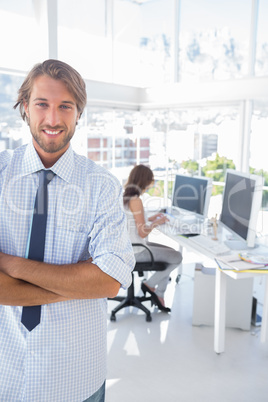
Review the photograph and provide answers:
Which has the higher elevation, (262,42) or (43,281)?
(262,42)

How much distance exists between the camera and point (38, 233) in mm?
1131

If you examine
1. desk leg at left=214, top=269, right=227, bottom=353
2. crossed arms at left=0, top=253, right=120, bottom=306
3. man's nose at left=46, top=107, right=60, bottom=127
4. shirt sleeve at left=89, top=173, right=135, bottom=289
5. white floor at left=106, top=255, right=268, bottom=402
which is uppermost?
man's nose at left=46, top=107, right=60, bottom=127

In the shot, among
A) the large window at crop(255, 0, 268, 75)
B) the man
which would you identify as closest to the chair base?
the man

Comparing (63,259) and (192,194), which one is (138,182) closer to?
(192,194)

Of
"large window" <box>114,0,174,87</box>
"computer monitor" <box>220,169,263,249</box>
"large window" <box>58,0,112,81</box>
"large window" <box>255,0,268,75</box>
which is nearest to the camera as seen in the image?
"computer monitor" <box>220,169,263,249</box>

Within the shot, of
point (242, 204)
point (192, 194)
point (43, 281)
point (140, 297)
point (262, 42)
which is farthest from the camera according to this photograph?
point (262, 42)

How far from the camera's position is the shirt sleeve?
3.72 ft

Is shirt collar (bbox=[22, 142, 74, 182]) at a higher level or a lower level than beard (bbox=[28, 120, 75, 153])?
lower

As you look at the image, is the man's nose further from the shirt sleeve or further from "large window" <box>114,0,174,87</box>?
"large window" <box>114,0,174,87</box>

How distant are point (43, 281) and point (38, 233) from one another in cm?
14

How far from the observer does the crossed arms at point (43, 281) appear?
1084mm

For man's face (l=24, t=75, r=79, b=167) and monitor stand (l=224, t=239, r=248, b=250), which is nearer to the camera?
man's face (l=24, t=75, r=79, b=167)

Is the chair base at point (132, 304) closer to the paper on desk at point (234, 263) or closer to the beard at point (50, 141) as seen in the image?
the paper on desk at point (234, 263)

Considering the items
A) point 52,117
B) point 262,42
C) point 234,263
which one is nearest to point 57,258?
point 52,117
